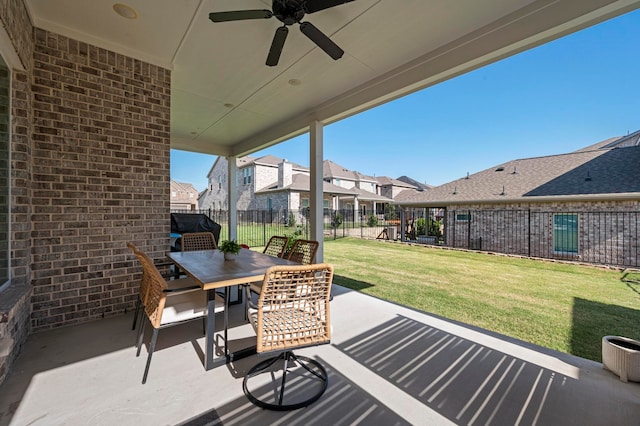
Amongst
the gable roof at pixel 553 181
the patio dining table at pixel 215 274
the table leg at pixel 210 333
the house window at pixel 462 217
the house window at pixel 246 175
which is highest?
the house window at pixel 246 175

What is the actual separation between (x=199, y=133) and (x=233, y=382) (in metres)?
6.40

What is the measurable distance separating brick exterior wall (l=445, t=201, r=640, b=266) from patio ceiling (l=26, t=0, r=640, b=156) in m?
7.40

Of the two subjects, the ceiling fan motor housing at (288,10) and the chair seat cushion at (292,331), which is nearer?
the chair seat cushion at (292,331)

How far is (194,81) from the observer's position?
401 centimetres

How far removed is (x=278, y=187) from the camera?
1838 cm

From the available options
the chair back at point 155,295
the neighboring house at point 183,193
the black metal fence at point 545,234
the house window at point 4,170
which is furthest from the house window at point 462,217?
the neighboring house at point 183,193

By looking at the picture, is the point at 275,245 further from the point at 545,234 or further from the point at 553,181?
the point at 553,181

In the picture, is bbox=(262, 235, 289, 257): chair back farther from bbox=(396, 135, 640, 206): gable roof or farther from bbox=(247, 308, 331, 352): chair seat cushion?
bbox=(396, 135, 640, 206): gable roof

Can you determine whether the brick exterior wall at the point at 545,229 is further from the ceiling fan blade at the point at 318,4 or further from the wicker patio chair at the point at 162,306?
the wicker patio chair at the point at 162,306

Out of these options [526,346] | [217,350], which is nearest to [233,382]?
[217,350]

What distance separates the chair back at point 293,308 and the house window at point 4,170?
251cm

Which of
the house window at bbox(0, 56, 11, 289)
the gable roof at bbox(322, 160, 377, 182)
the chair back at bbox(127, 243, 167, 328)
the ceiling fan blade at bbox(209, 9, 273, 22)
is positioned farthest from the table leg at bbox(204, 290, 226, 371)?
the gable roof at bbox(322, 160, 377, 182)

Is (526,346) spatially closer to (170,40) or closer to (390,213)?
(170,40)

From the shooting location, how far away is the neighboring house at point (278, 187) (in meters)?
17.7
